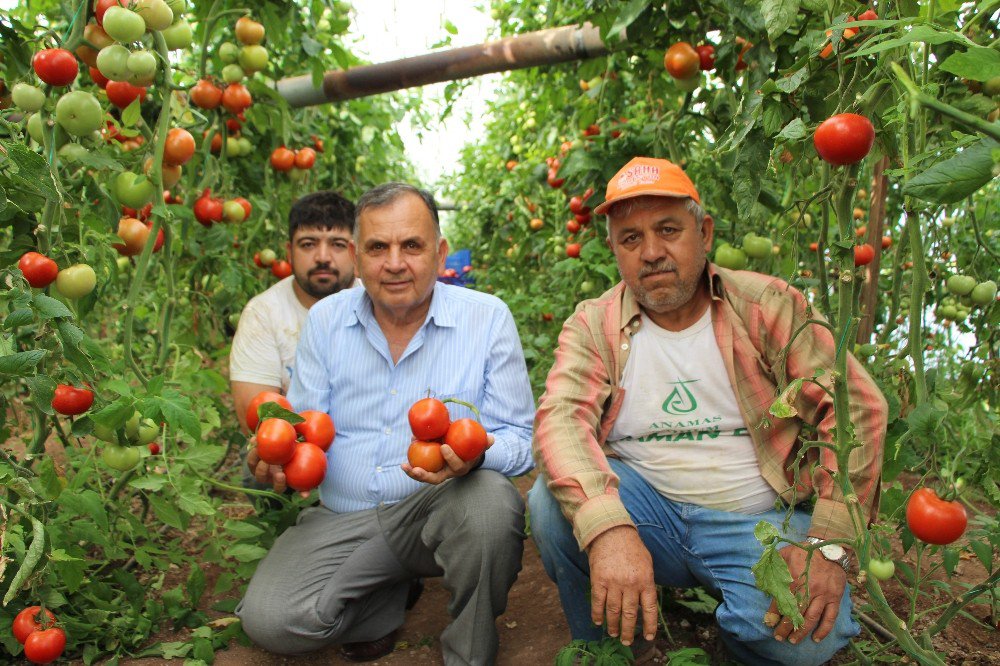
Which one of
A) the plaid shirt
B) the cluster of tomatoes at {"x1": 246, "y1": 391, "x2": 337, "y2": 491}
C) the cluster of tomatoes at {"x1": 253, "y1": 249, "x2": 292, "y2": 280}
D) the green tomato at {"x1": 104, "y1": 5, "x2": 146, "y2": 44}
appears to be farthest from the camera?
the cluster of tomatoes at {"x1": 253, "y1": 249, "x2": 292, "y2": 280}

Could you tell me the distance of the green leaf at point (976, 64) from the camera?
2.65 feet

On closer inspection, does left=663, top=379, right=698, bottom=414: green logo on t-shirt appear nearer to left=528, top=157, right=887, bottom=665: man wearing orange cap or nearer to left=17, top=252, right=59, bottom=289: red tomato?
left=528, top=157, right=887, bottom=665: man wearing orange cap

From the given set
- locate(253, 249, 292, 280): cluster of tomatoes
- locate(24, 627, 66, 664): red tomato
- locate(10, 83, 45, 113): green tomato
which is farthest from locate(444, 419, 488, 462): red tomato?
locate(253, 249, 292, 280): cluster of tomatoes

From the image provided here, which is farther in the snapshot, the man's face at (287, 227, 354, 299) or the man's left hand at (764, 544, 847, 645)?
the man's face at (287, 227, 354, 299)

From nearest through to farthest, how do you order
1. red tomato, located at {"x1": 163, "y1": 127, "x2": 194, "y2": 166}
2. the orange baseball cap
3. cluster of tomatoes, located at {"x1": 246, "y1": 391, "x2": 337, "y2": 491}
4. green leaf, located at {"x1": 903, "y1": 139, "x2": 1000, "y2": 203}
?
green leaf, located at {"x1": 903, "y1": 139, "x2": 1000, "y2": 203} < the orange baseball cap < cluster of tomatoes, located at {"x1": 246, "y1": 391, "x2": 337, "y2": 491} < red tomato, located at {"x1": 163, "y1": 127, "x2": 194, "y2": 166}

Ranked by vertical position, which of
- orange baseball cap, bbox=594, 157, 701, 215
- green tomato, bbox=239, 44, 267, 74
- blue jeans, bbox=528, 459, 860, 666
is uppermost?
green tomato, bbox=239, 44, 267, 74

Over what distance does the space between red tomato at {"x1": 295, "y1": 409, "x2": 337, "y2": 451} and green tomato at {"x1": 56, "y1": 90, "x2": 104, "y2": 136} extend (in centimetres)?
89

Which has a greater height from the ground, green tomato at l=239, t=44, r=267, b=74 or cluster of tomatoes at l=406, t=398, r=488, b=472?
green tomato at l=239, t=44, r=267, b=74

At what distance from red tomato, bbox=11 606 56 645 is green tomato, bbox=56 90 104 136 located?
1.13 m

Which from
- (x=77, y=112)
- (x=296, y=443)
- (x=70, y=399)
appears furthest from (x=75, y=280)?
(x=296, y=443)

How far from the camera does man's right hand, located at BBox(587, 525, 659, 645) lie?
1593 mm

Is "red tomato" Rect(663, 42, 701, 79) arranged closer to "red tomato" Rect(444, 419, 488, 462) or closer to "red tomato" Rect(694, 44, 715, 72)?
"red tomato" Rect(694, 44, 715, 72)

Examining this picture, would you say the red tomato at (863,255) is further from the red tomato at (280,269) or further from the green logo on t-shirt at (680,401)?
the red tomato at (280,269)

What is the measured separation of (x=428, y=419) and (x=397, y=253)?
52cm
